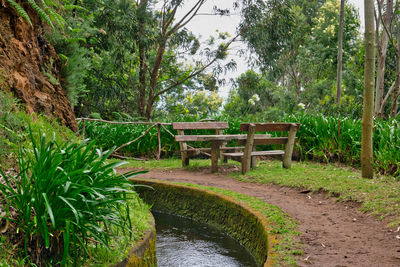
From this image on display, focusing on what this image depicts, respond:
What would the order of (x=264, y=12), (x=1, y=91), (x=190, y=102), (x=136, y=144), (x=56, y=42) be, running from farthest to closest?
(x=190, y=102), (x=264, y=12), (x=136, y=144), (x=56, y=42), (x=1, y=91)

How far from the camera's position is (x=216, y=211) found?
516cm

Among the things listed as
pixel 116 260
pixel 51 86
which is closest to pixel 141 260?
pixel 116 260

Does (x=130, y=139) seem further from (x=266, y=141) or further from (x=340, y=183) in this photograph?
(x=340, y=183)

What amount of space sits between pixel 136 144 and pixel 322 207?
243 inches

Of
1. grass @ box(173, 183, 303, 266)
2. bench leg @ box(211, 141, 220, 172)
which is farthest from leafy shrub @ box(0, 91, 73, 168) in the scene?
bench leg @ box(211, 141, 220, 172)


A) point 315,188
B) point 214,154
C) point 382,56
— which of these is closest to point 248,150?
point 214,154

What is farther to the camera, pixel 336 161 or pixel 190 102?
pixel 190 102

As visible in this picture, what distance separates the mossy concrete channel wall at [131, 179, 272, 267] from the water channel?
11 cm

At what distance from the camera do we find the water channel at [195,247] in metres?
3.88

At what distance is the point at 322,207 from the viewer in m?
4.75

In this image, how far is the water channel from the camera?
388 centimetres

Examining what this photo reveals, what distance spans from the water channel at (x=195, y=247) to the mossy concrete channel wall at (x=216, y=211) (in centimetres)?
11

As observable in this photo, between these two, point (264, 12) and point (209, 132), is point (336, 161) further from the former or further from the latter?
point (264, 12)

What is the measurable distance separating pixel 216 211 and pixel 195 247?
88 cm
